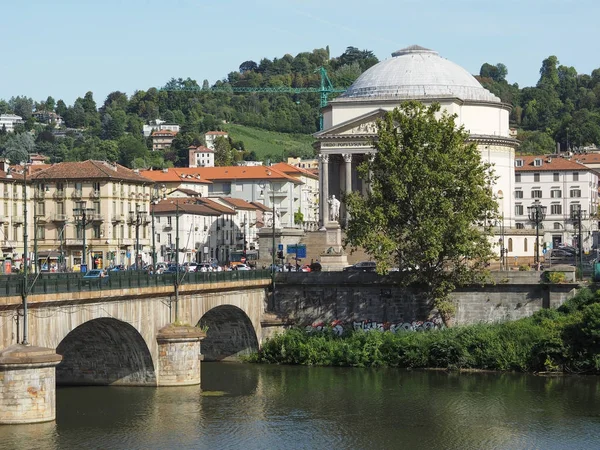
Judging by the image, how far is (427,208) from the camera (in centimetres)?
7494

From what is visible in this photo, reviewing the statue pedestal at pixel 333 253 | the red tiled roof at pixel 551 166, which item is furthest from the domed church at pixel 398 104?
the red tiled roof at pixel 551 166

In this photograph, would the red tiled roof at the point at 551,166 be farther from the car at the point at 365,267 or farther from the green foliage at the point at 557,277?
the green foliage at the point at 557,277

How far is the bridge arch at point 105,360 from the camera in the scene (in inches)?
2429

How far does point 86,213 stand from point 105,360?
4564cm

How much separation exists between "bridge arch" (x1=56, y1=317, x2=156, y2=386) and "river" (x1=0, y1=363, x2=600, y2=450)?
99cm

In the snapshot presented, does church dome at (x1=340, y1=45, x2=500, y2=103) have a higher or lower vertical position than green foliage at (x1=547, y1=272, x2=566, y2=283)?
higher

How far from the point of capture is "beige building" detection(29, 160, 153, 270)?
108 metres

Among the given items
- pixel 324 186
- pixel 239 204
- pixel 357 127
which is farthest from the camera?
pixel 239 204

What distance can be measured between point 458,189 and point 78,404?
28040 mm

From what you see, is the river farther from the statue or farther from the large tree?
the statue

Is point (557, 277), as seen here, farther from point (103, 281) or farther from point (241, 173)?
point (241, 173)

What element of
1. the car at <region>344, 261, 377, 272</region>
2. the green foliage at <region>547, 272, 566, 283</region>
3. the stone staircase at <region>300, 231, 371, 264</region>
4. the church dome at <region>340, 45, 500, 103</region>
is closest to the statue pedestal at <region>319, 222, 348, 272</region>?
the stone staircase at <region>300, 231, 371, 264</region>

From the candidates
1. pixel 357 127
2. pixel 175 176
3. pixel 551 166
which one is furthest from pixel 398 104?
pixel 175 176

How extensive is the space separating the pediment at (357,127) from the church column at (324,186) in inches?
82.9
